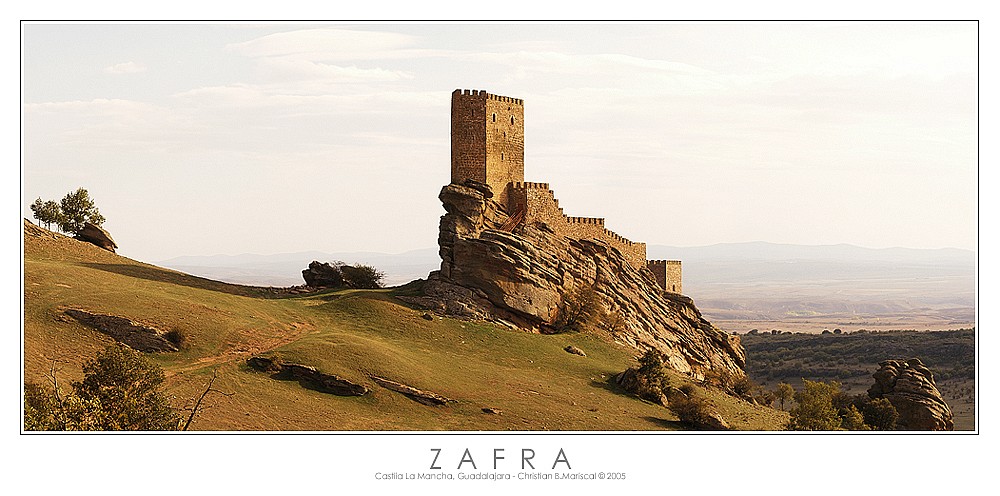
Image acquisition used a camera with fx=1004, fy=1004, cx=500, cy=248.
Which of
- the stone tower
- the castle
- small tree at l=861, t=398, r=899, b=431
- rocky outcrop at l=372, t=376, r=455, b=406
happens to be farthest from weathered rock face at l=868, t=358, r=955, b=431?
rocky outcrop at l=372, t=376, r=455, b=406

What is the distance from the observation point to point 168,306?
1693 inches

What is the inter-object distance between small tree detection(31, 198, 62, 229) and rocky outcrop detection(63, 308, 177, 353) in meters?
23.5

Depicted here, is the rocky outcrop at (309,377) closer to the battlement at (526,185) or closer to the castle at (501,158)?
the castle at (501,158)

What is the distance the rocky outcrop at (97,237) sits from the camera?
5878 cm

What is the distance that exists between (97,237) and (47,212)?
5464 millimetres

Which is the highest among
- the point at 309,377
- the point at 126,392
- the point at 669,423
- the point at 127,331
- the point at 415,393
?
the point at 127,331

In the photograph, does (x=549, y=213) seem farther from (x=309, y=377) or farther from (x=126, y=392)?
(x=126, y=392)

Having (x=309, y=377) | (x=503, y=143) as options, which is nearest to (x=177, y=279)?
(x=309, y=377)

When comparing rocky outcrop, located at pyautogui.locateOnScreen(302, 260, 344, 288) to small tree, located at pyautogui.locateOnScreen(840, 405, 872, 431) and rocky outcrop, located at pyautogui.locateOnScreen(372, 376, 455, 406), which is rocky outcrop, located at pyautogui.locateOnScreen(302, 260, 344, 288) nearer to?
rocky outcrop, located at pyautogui.locateOnScreen(372, 376, 455, 406)

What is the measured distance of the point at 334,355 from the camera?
40281 millimetres

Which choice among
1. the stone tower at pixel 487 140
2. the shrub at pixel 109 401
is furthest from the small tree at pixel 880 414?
the shrub at pixel 109 401

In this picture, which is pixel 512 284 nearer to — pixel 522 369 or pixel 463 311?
pixel 463 311

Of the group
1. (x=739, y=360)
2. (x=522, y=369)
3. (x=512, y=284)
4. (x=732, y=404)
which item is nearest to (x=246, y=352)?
(x=522, y=369)

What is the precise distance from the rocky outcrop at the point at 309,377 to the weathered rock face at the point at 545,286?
1202cm
